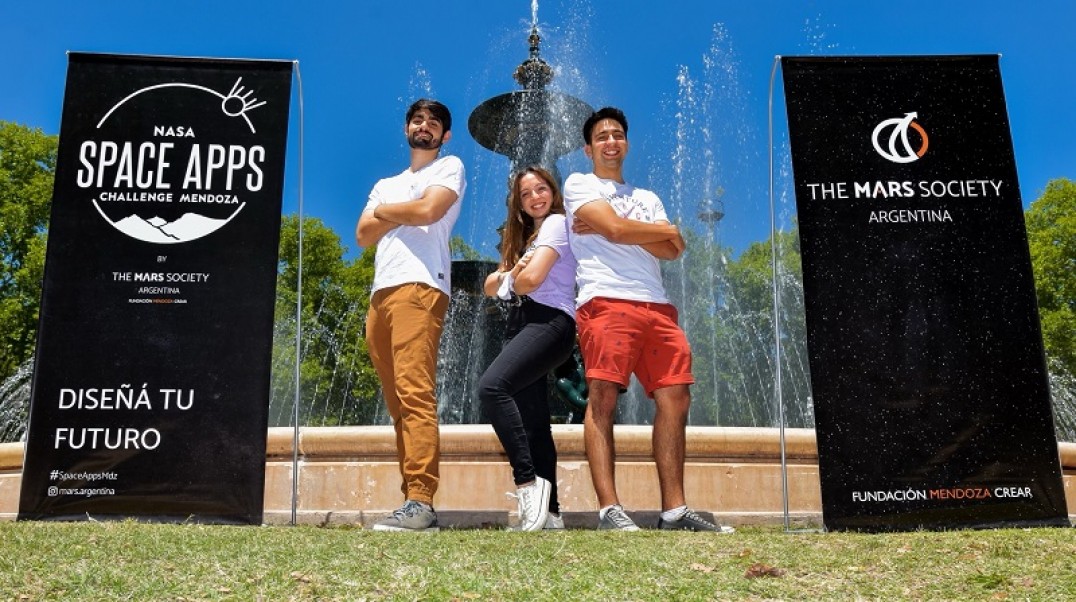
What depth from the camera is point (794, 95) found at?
4285 mm

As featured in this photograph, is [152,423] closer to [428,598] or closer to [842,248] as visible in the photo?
[428,598]

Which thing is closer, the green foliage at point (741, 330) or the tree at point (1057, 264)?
the green foliage at point (741, 330)

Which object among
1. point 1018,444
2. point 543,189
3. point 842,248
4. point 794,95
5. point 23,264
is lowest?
point 1018,444

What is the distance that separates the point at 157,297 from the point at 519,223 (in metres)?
1.85

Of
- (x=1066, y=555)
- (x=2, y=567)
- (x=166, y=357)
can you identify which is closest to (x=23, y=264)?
(x=166, y=357)

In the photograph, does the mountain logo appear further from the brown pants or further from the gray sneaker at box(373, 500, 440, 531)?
the gray sneaker at box(373, 500, 440, 531)

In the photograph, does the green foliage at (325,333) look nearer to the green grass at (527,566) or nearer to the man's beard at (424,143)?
the man's beard at (424,143)

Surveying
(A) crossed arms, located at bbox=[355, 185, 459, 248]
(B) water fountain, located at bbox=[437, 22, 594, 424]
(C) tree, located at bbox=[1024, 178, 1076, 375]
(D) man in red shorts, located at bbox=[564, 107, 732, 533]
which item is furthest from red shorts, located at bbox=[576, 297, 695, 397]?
(C) tree, located at bbox=[1024, 178, 1076, 375]

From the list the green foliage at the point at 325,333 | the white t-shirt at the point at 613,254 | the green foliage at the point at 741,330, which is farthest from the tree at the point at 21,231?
the white t-shirt at the point at 613,254

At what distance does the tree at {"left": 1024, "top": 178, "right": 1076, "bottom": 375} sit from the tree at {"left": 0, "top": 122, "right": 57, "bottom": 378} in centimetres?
2545

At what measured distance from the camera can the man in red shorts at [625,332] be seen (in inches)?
157

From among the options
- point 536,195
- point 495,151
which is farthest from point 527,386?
point 495,151

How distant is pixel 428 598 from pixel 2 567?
1.44 m

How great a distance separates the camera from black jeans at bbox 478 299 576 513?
13.0ft
